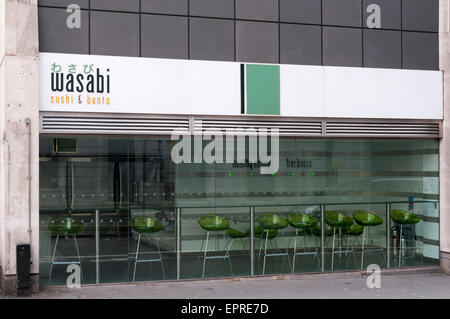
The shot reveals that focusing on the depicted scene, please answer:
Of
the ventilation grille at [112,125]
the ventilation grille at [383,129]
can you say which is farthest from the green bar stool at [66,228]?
the ventilation grille at [383,129]

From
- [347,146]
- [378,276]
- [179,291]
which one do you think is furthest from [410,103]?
[179,291]

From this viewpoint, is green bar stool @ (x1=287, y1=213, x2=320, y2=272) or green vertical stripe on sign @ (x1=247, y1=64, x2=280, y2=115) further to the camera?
green bar stool @ (x1=287, y1=213, x2=320, y2=272)

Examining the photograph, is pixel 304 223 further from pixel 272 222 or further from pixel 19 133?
pixel 19 133

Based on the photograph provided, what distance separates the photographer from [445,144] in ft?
43.7

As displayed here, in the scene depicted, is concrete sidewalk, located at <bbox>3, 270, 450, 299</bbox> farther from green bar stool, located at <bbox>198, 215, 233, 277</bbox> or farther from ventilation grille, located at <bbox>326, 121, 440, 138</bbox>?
ventilation grille, located at <bbox>326, 121, 440, 138</bbox>

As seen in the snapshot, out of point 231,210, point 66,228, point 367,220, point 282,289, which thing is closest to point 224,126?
point 231,210

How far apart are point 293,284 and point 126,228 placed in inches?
136

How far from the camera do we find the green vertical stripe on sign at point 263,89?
12047mm

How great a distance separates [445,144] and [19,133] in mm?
8794

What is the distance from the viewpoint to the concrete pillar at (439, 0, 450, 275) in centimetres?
1320

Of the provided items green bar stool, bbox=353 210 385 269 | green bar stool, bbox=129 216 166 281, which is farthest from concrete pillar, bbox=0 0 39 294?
green bar stool, bbox=353 210 385 269

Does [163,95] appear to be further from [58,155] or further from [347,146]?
[347,146]

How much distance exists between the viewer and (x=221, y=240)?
1274 cm

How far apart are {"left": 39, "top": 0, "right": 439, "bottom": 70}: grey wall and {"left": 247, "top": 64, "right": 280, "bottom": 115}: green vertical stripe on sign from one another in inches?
9.6
